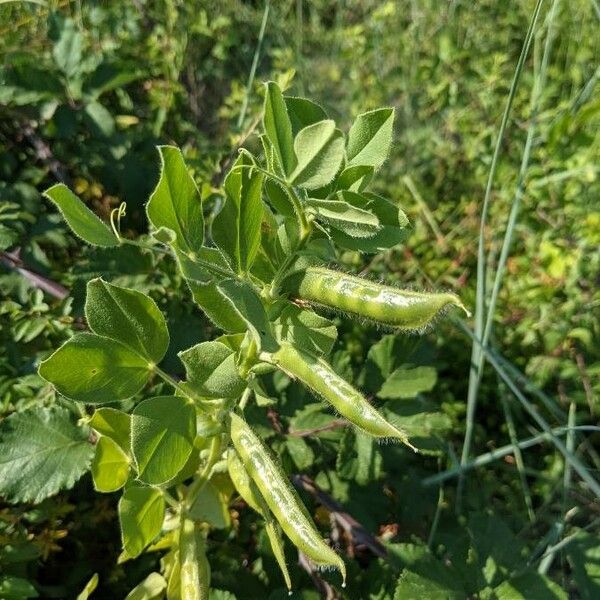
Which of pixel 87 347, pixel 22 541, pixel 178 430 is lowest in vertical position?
pixel 22 541

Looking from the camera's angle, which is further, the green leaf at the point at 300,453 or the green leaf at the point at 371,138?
the green leaf at the point at 300,453

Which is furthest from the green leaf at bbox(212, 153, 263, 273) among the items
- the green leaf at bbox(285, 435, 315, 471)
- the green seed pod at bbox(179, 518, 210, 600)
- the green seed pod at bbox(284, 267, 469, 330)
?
the green leaf at bbox(285, 435, 315, 471)

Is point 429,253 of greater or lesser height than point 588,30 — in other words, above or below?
below

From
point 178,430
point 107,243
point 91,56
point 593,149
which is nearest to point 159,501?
point 178,430

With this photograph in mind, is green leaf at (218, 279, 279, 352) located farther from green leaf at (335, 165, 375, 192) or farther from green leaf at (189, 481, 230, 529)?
green leaf at (189, 481, 230, 529)

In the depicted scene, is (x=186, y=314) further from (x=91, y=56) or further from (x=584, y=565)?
(x=584, y=565)

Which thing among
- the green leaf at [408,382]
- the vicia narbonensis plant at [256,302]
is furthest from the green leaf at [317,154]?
the green leaf at [408,382]

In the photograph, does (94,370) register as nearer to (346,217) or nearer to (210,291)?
(210,291)

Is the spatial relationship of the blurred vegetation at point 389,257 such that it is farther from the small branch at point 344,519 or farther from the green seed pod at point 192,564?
the green seed pod at point 192,564
